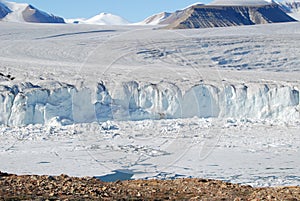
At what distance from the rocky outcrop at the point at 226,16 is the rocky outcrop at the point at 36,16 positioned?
31.8 meters

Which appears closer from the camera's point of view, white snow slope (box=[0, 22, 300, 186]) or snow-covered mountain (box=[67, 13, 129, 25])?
white snow slope (box=[0, 22, 300, 186])

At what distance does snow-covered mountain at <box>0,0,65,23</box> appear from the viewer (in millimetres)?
69188

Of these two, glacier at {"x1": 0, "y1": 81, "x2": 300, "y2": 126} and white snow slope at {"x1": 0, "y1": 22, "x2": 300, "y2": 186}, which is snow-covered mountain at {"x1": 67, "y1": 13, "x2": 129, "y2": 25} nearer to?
white snow slope at {"x1": 0, "y1": 22, "x2": 300, "y2": 186}

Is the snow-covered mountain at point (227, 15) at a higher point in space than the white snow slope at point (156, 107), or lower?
higher

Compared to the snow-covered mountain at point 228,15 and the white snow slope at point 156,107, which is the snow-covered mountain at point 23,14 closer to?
the snow-covered mountain at point 228,15

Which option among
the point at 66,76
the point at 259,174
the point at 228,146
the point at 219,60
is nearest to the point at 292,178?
the point at 259,174

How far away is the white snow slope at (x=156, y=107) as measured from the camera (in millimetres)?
10750

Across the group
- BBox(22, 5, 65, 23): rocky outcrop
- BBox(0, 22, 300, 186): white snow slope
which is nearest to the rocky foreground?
BBox(0, 22, 300, 186): white snow slope

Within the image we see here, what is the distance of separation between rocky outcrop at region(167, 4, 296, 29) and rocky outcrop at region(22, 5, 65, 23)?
31.8 metres

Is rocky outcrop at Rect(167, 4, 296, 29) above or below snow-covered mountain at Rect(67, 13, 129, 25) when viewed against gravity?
below

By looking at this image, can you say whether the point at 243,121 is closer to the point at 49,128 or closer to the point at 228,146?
the point at 228,146

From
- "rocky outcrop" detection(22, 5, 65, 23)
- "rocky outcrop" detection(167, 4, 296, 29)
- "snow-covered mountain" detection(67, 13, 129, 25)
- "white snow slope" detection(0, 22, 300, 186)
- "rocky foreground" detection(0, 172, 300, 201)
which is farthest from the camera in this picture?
"snow-covered mountain" detection(67, 13, 129, 25)

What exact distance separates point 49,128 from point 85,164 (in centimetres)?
326

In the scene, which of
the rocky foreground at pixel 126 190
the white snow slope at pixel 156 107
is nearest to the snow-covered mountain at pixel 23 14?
the white snow slope at pixel 156 107
